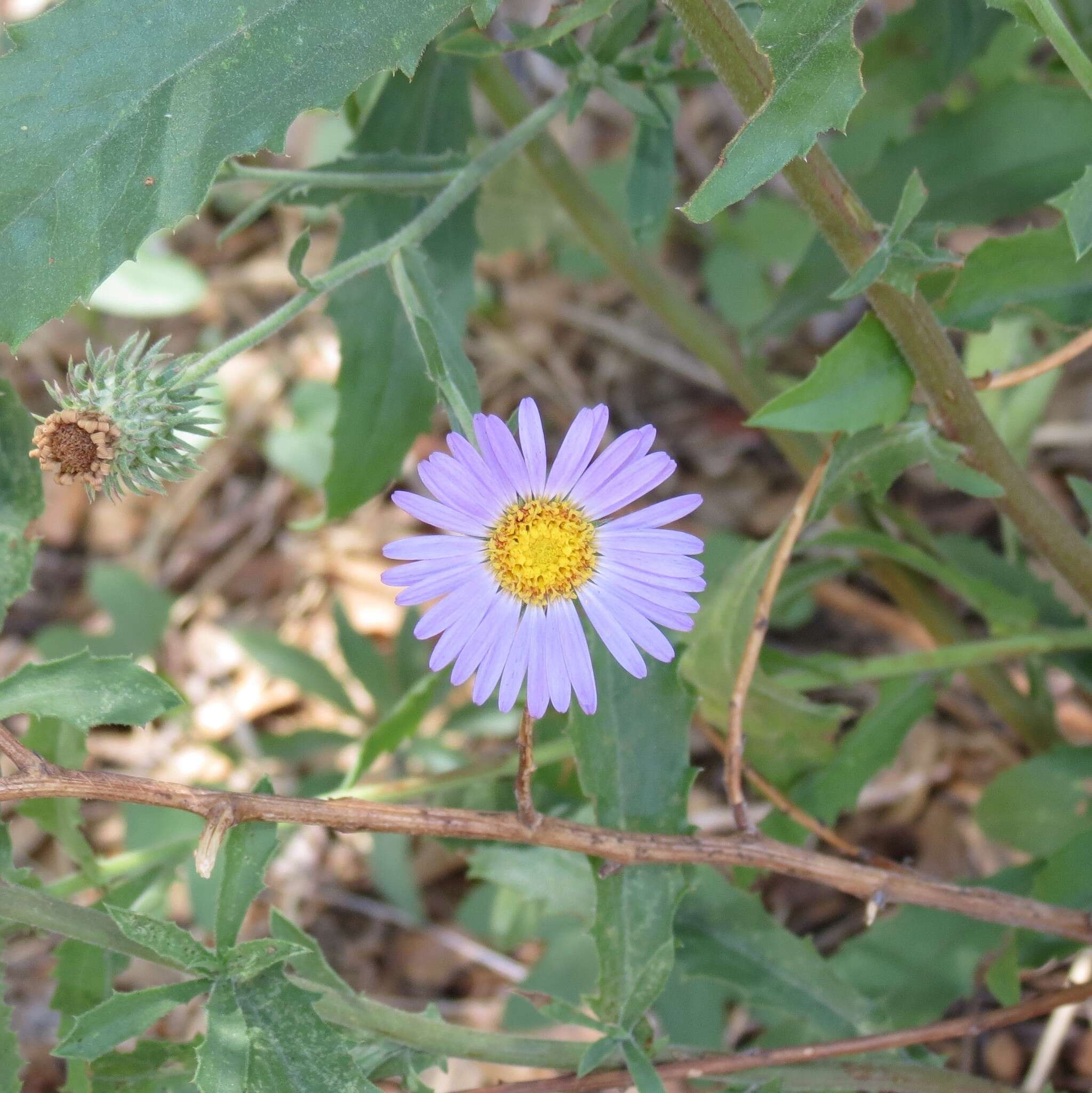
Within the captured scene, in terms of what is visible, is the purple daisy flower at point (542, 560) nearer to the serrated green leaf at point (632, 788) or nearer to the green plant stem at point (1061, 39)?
the serrated green leaf at point (632, 788)

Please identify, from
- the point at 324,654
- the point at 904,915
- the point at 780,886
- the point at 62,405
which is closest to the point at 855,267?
the point at 62,405

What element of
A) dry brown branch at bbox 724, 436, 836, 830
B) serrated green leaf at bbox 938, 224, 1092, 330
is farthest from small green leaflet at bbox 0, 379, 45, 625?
serrated green leaf at bbox 938, 224, 1092, 330

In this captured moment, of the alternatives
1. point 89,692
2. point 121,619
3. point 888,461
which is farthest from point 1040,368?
point 121,619

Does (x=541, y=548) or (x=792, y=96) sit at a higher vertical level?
(x=792, y=96)

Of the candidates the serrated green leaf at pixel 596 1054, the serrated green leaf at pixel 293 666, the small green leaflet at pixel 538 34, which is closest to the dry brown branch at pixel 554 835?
the serrated green leaf at pixel 596 1054

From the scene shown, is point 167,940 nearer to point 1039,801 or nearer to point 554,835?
point 554,835

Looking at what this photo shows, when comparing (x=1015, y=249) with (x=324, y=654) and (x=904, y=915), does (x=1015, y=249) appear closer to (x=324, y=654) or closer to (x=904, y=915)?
(x=904, y=915)
